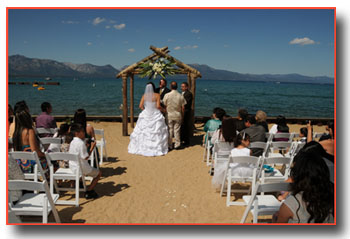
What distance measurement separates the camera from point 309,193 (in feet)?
8.88

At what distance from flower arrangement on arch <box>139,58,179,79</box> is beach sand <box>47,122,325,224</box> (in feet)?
10.1

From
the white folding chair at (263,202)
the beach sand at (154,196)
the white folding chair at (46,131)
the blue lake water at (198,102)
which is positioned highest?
the blue lake water at (198,102)

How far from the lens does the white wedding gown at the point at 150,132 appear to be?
8023 mm

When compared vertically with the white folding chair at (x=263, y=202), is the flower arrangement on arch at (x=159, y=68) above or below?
above

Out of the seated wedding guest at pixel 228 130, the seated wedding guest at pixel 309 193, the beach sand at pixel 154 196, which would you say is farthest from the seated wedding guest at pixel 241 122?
the seated wedding guest at pixel 309 193

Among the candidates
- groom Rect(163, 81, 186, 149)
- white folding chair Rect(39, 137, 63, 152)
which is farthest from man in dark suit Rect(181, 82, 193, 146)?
white folding chair Rect(39, 137, 63, 152)

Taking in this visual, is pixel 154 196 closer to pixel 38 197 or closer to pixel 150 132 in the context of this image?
pixel 38 197

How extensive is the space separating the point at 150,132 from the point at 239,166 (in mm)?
3441

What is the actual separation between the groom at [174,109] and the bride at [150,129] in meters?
0.55

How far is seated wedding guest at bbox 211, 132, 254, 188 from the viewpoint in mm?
5117

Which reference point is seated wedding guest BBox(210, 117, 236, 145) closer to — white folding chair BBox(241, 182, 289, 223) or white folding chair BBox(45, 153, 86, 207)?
white folding chair BBox(241, 182, 289, 223)

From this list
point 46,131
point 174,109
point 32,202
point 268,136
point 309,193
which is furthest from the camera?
point 174,109

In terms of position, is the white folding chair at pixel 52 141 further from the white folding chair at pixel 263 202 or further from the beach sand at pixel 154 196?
the white folding chair at pixel 263 202

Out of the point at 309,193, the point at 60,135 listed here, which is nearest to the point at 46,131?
the point at 60,135
